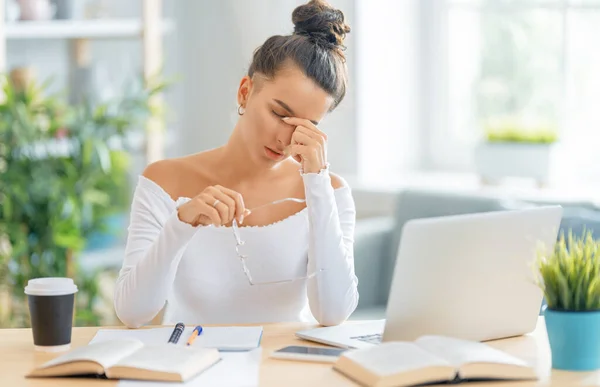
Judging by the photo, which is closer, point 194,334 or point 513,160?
point 194,334

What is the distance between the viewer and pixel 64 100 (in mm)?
3729

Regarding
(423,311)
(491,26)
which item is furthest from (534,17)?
(423,311)

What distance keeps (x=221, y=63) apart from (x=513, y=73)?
1.21 meters

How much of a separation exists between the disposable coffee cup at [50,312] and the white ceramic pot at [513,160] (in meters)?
2.28

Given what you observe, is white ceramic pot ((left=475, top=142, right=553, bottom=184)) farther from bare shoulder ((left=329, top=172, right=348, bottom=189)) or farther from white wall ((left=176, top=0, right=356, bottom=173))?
bare shoulder ((left=329, top=172, right=348, bottom=189))

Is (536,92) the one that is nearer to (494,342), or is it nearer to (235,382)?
(494,342)

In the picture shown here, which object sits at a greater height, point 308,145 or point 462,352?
point 308,145

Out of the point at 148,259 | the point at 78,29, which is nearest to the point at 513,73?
the point at 78,29

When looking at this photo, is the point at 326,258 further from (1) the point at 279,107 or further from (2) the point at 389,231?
(2) the point at 389,231

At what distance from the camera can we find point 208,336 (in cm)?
171

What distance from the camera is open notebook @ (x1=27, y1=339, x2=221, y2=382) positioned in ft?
4.75

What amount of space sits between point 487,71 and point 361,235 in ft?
3.40

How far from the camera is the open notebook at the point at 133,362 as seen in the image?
1446 mm

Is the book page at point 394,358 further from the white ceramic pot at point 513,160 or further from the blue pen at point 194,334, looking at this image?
the white ceramic pot at point 513,160
